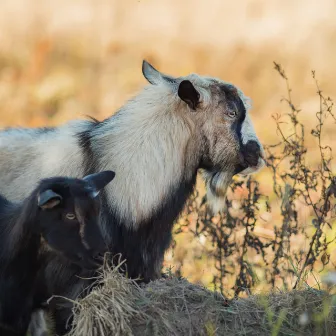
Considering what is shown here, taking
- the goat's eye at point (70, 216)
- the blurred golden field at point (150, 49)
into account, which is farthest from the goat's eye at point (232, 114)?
the blurred golden field at point (150, 49)

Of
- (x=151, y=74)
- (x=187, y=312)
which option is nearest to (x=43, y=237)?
(x=187, y=312)

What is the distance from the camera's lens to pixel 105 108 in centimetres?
1619

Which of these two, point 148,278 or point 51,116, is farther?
point 51,116

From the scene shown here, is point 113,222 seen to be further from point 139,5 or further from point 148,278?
point 139,5

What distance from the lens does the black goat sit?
Answer: 19.7ft

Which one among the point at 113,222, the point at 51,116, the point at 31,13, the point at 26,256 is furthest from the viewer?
the point at 31,13

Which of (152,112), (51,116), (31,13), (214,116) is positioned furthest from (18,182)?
(31,13)

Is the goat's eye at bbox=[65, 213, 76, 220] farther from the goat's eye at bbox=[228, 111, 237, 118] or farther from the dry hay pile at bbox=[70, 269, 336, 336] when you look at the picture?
the goat's eye at bbox=[228, 111, 237, 118]

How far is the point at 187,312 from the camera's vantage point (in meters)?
5.84

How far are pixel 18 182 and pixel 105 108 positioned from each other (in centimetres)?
904

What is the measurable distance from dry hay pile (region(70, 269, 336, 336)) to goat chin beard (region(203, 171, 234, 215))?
1273 mm

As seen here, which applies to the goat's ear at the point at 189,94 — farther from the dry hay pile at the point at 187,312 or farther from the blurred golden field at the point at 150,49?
the blurred golden field at the point at 150,49

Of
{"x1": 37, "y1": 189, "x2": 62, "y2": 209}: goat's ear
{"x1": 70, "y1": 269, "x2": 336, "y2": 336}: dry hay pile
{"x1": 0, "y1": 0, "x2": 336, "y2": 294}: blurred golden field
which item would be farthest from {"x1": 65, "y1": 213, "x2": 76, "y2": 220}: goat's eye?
{"x1": 0, "y1": 0, "x2": 336, "y2": 294}: blurred golden field

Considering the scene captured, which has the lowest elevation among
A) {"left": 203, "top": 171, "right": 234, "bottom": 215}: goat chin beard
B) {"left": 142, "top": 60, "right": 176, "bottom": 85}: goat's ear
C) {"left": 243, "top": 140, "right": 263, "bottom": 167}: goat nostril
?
{"left": 203, "top": 171, "right": 234, "bottom": 215}: goat chin beard
